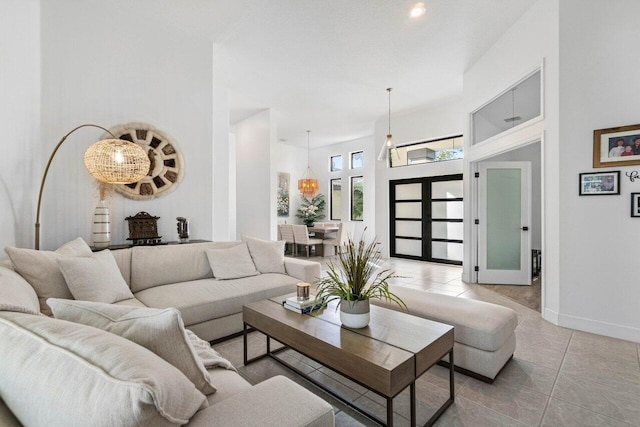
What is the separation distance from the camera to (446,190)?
259 inches

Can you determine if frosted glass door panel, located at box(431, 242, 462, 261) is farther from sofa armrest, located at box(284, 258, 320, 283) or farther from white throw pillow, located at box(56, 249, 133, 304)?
white throw pillow, located at box(56, 249, 133, 304)

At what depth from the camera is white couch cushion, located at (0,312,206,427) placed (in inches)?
26.2

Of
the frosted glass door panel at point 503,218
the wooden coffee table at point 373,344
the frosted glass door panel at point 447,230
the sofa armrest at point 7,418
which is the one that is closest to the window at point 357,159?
the frosted glass door panel at point 447,230

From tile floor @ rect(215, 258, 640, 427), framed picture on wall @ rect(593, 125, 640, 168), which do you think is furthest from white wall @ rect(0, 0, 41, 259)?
framed picture on wall @ rect(593, 125, 640, 168)

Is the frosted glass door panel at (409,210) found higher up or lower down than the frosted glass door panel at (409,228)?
higher up

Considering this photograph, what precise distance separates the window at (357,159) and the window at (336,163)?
468mm

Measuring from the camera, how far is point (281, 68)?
15.6ft

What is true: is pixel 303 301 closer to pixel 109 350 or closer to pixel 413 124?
pixel 109 350

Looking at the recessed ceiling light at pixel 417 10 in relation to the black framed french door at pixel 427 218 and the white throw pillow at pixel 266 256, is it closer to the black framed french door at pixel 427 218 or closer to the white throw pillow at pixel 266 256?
the white throw pillow at pixel 266 256

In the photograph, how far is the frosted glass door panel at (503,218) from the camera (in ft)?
15.5

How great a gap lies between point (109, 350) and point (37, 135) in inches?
130

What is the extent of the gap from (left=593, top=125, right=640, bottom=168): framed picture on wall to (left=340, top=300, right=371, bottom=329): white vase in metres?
2.80

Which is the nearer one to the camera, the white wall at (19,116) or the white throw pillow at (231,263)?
the white wall at (19,116)

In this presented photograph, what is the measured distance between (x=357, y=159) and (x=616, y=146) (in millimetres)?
Result: 6554
